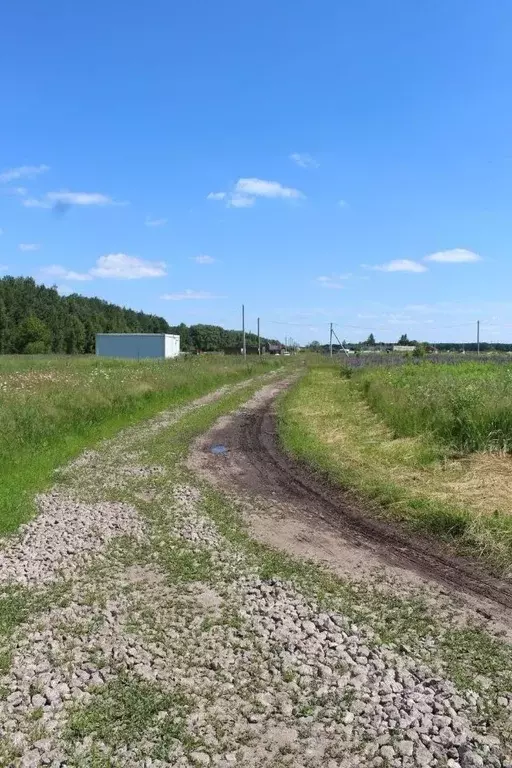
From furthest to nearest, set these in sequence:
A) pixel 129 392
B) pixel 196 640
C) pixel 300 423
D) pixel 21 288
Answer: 1. pixel 21 288
2. pixel 129 392
3. pixel 300 423
4. pixel 196 640

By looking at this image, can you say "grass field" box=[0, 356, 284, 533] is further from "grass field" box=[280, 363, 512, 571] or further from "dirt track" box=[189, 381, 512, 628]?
"grass field" box=[280, 363, 512, 571]

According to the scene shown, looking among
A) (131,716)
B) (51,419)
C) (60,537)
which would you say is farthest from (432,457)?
(51,419)

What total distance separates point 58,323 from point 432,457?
120089 mm

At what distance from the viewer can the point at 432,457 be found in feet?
35.9

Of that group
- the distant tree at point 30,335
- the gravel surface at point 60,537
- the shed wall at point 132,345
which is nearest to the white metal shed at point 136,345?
the shed wall at point 132,345

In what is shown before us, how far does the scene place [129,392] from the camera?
21.3 meters

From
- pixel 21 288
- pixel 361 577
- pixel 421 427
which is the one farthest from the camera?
pixel 21 288

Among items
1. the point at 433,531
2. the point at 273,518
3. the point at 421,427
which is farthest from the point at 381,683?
the point at 421,427

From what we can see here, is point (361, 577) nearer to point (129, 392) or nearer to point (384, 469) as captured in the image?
point (384, 469)

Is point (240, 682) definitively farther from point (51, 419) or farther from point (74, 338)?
point (74, 338)

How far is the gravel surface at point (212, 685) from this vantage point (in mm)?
3297

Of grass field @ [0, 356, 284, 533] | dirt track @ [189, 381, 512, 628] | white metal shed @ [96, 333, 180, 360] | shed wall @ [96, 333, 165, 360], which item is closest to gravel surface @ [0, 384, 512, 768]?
dirt track @ [189, 381, 512, 628]

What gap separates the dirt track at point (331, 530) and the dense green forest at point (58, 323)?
103 meters

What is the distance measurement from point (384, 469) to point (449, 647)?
629 centimetres
